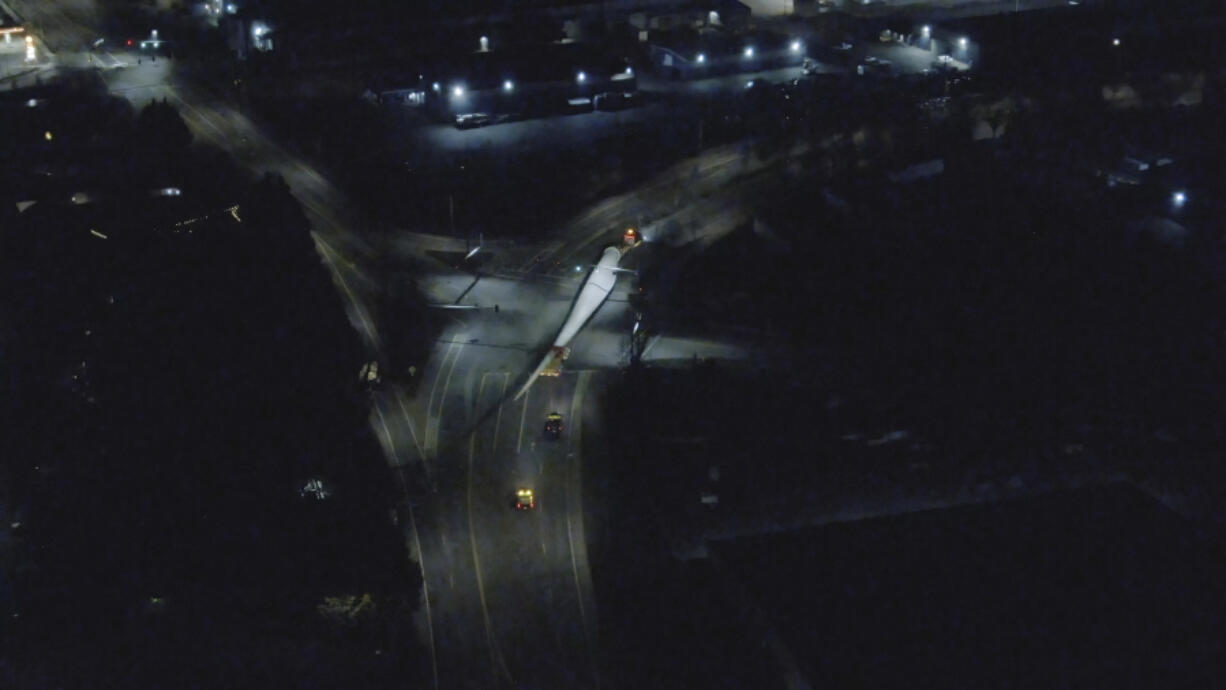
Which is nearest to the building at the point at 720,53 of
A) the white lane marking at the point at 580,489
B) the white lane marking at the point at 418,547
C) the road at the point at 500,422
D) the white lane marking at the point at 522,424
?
the road at the point at 500,422

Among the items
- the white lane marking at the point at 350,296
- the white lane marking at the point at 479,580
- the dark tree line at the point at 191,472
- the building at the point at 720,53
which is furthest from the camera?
the building at the point at 720,53

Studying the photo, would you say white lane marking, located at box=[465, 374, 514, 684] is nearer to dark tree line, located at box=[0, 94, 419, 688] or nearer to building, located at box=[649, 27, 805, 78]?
dark tree line, located at box=[0, 94, 419, 688]

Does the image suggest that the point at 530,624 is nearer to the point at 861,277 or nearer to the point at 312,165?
the point at 861,277

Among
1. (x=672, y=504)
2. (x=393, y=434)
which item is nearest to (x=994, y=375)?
(x=672, y=504)

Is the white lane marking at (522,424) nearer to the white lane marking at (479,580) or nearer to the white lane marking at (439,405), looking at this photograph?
the white lane marking at (479,580)

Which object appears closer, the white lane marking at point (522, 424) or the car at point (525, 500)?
the car at point (525, 500)

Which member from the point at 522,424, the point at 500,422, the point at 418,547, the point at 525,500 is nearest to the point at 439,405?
the point at 500,422

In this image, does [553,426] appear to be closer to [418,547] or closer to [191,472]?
[418,547]
